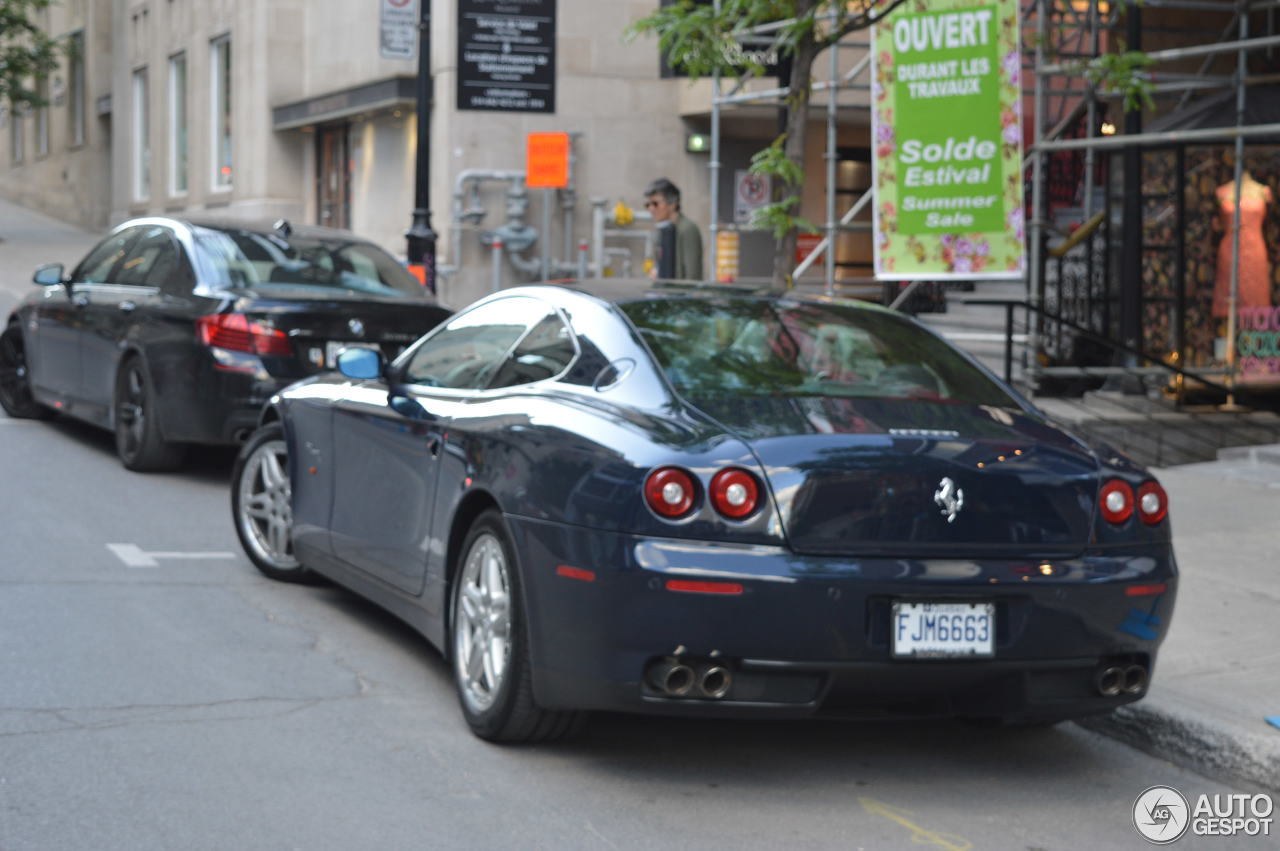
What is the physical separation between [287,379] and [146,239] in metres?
2.09

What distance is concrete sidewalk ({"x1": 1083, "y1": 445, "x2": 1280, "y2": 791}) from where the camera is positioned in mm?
5465

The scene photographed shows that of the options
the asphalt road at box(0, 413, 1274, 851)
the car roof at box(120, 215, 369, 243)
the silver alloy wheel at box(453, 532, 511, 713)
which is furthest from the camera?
the car roof at box(120, 215, 369, 243)

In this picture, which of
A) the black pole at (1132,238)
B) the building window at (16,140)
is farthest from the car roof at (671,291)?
the building window at (16,140)

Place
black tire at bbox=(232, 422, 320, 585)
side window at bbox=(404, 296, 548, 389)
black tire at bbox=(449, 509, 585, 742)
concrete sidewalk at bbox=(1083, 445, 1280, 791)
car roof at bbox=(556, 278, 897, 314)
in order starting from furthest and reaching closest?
black tire at bbox=(232, 422, 320, 585) → side window at bbox=(404, 296, 548, 389) → car roof at bbox=(556, 278, 897, 314) → concrete sidewalk at bbox=(1083, 445, 1280, 791) → black tire at bbox=(449, 509, 585, 742)

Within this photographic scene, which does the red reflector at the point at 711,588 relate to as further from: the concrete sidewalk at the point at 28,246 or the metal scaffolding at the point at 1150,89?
the concrete sidewalk at the point at 28,246

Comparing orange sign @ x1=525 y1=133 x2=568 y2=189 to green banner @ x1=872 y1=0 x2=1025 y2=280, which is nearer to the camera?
green banner @ x1=872 y1=0 x2=1025 y2=280

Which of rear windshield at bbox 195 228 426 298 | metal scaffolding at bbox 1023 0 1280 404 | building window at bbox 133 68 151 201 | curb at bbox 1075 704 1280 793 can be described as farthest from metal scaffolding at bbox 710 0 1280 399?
building window at bbox 133 68 151 201

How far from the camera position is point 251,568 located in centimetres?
809

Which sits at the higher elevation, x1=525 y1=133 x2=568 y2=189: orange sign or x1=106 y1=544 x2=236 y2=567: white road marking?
x1=525 y1=133 x2=568 y2=189: orange sign

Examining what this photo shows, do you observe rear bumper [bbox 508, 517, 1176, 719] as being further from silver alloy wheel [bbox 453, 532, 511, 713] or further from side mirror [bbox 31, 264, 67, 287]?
side mirror [bbox 31, 264, 67, 287]

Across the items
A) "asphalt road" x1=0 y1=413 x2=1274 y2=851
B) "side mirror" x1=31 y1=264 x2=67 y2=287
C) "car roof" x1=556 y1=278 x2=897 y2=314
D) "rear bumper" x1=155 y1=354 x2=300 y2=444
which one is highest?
"side mirror" x1=31 y1=264 x2=67 y2=287

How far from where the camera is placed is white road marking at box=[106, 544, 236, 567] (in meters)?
8.07

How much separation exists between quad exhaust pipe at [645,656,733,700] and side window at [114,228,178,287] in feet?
22.7

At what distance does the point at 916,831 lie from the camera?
4.72 m
